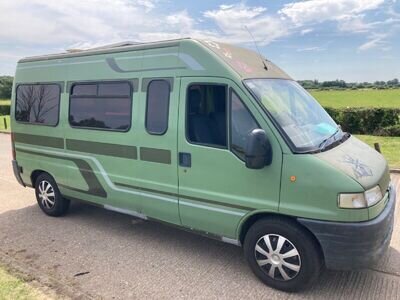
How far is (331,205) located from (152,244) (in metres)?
2.56

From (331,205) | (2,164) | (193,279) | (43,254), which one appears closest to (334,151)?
(331,205)

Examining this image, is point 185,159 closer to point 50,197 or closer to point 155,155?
point 155,155

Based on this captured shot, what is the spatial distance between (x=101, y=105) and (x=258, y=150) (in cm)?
264

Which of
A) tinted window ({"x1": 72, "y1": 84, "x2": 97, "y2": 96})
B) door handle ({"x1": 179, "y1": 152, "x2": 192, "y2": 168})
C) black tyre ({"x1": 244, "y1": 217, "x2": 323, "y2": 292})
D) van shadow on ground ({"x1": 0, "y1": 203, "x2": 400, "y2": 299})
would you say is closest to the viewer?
black tyre ({"x1": 244, "y1": 217, "x2": 323, "y2": 292})

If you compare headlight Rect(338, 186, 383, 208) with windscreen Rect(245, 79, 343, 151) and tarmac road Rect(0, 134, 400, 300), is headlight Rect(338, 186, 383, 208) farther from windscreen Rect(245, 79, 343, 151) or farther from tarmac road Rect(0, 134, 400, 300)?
tarmac road Rect(0, 134, 400, 300)

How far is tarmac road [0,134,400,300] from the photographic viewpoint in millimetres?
3754

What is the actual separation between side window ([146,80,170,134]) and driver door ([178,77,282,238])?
24 centimetres

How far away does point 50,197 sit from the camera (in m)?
6.07

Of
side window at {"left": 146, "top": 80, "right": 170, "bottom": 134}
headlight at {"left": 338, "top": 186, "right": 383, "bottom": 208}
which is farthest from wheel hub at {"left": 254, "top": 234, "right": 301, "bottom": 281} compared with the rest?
side window at {"left": 146, "top": 80, "right": 170, "bottom": 134}

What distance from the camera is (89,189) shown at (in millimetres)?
5414

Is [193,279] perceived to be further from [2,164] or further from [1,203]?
[2,164]

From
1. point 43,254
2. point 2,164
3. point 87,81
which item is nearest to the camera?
point 43,254

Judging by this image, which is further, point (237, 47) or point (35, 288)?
point (237, 47)

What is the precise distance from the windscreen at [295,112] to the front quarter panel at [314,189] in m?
0.20
